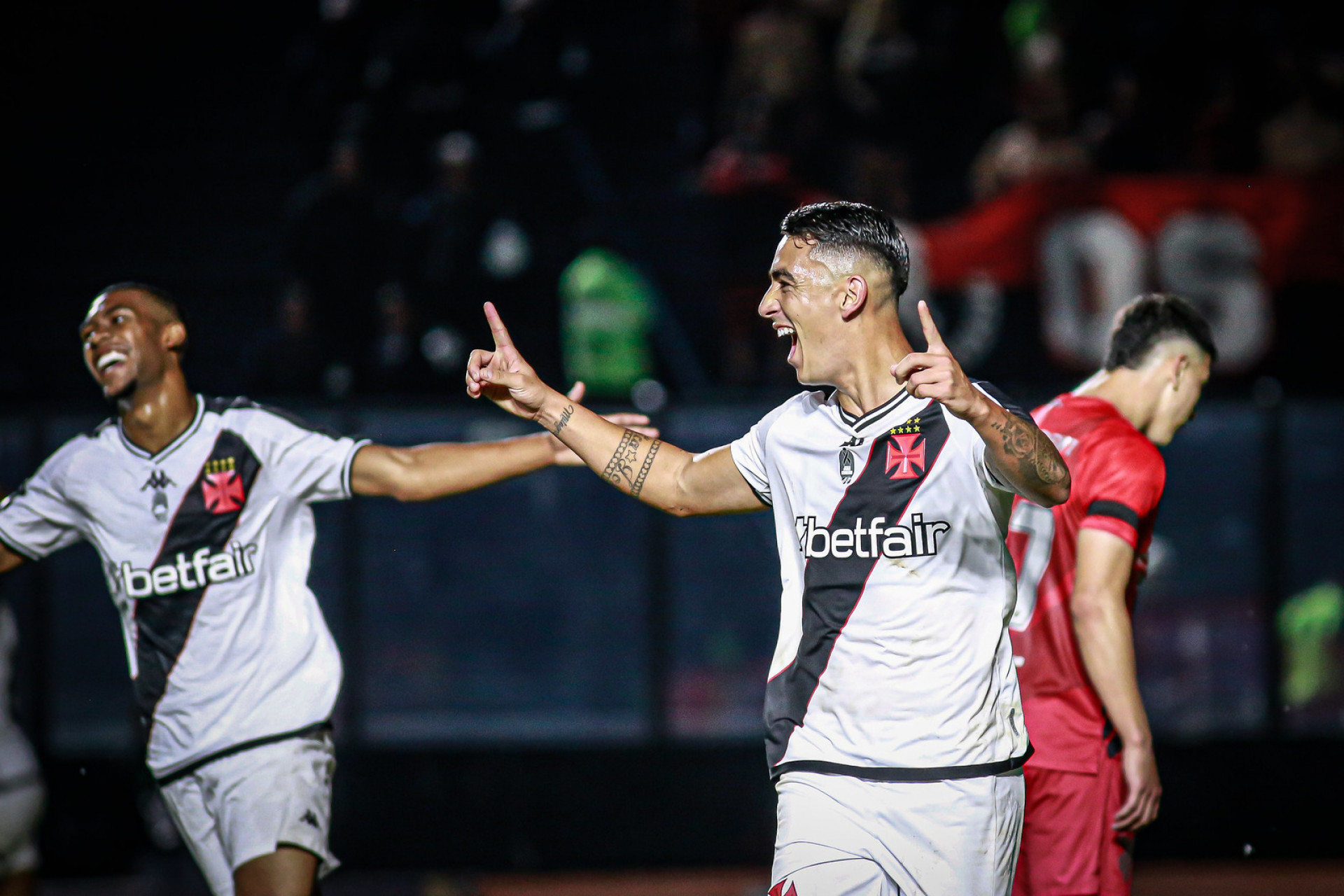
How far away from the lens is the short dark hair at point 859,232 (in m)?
2.78

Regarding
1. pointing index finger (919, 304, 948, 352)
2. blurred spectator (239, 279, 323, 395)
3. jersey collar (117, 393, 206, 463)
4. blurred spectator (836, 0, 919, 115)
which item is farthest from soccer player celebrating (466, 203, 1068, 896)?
blurred spectator (836, 0, 919, 115)

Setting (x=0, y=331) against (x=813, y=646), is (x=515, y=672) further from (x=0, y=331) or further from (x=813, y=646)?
(x=813, y=646)

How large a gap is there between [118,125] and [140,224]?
859 mm

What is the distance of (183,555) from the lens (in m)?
3.59

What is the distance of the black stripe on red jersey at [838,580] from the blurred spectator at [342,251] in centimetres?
563

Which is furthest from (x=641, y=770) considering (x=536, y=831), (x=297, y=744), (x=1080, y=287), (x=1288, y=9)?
(x=1288, y=9)

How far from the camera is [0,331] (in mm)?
8273

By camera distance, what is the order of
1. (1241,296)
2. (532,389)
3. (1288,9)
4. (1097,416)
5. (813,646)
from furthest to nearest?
(1288,9), (1241,296), (1097,416), (532,389), (813,646)

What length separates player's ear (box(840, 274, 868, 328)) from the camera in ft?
9.00

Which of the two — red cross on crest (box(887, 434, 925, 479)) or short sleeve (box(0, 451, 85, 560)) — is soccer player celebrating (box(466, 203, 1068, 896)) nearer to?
red cross on crest (box(887, 434, 925, 479))

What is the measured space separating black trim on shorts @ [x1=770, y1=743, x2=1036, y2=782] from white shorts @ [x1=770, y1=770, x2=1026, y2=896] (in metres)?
0.01

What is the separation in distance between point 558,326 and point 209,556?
4580 millimetres

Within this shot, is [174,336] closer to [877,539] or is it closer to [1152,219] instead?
[877,539]

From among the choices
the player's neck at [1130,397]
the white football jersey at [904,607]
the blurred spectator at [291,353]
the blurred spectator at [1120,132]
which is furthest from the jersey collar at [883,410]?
the blurred spectator at [1120,132]
